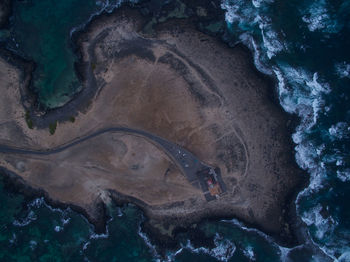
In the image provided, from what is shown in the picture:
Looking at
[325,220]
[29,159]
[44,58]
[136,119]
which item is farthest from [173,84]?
[325,220]

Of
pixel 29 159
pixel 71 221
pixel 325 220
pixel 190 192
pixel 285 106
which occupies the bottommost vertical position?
pixel 71 221

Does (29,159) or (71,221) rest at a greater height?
(29,159)

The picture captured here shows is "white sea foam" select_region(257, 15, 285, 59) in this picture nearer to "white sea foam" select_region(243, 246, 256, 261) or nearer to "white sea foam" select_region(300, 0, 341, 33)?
"white sea foam" select_region(300, 0, 341, 33)

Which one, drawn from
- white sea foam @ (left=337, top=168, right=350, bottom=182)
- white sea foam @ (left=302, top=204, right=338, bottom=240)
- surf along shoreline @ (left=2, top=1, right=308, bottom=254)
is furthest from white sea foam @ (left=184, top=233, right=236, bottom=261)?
white sea foam @ (left=337, top=168, right=350, bottom=182)

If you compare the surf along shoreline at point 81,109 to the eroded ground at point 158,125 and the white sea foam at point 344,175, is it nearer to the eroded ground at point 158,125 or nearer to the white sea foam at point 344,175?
the eroded ground at point 158,125

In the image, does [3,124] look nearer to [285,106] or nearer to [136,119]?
[136,119]

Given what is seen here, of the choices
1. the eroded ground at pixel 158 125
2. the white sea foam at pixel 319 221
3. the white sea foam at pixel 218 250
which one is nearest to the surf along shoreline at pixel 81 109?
the eroded ground at pixel 158 125
